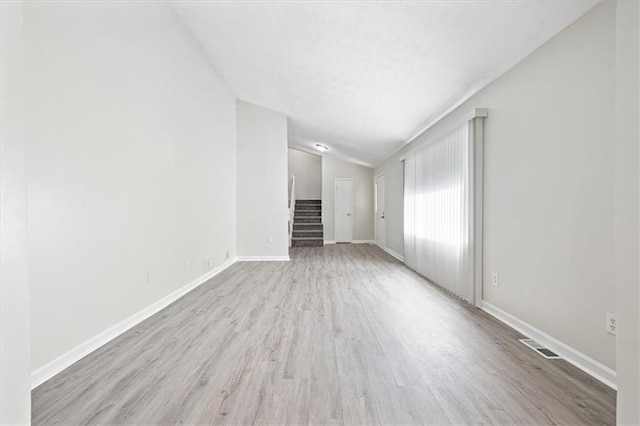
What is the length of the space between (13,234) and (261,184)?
5.29 metres

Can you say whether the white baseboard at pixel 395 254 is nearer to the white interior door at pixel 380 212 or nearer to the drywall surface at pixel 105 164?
the white interior door at pixel 380 212

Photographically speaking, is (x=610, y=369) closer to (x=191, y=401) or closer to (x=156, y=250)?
(x=191, y=401)

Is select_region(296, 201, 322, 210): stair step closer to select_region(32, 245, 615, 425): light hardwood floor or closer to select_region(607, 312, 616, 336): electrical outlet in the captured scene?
select_region(32, 245, 615, 425): light hardwood floor

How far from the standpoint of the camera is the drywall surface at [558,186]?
1.89m

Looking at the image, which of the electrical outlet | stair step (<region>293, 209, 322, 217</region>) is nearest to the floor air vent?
the electrical outlet

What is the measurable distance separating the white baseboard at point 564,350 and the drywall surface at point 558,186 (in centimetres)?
4

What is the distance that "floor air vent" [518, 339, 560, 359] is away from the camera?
2176 millimetres

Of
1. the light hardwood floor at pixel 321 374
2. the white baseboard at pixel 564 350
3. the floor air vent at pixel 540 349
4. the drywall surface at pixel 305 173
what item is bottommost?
the light hardwood floor at pixel 321 374

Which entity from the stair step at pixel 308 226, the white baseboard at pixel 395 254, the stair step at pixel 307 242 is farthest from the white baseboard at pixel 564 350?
the stair step at pixel 308 226

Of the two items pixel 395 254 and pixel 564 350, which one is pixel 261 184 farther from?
pixel 564 350

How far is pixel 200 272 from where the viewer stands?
441 centimetres

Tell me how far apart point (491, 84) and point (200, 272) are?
13.2 feet

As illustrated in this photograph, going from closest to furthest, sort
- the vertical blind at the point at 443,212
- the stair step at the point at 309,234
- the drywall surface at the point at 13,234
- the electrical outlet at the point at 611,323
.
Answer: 1. the drywall surface at the point at 13,234
2. the electrical outlet at the point at 611,323
3. the vertical blind at the point at 443,212
4. the stair step at the point at 309,234

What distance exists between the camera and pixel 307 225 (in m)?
9.80
